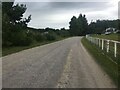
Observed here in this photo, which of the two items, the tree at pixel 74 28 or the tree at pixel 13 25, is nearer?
the tree at pixel 13 25

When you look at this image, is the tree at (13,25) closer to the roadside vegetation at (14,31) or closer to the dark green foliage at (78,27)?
the roadside vegetation at (14,31)

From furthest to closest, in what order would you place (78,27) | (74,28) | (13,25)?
1. (74,28)
2. (78,27)
3. (13,25)

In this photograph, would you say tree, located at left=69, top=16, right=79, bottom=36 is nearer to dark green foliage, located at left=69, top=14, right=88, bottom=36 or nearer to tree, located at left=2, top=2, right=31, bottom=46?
dark green foliage, located at left=69, top=14, right=88, bottom=36

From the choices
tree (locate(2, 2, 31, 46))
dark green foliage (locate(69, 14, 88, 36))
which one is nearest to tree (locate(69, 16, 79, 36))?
dark green foliage (locate(69, 14, 88, 36))

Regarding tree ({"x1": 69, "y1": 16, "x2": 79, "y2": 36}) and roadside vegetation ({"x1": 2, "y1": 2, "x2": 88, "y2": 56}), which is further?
tree ({"x1": 69, "y1": 16, "x2": 79, "y2": 36})

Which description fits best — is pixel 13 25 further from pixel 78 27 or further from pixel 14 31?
pixel 78 27

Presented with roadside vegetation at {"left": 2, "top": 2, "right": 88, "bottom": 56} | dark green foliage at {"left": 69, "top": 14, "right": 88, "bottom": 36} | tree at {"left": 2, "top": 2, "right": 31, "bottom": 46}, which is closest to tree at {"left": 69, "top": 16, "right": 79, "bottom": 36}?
dark green foliage at {"left": 69, "top": 14, "right": 88, "bottom": 36}

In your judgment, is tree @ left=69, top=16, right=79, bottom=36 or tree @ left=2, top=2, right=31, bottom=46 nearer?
tree @ left=2, top=2, right=31, bottom=46

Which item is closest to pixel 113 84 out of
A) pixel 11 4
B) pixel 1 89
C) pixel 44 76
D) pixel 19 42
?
pixel 44 76

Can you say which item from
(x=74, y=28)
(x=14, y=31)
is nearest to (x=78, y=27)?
(x=74, y=28)

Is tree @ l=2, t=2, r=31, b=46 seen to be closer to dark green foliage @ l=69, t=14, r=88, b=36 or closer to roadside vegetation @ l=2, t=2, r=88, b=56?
roadside vegetation @ l=2, t=2, r=88, b=56

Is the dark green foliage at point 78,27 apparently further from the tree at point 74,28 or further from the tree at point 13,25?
the tree at point 13,25

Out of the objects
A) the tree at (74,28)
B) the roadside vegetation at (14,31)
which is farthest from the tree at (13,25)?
the tree at (74,28)

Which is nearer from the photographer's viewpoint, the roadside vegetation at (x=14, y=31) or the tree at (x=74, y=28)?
the roadside vegetation at (x=14, y=31)
